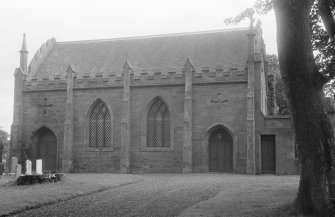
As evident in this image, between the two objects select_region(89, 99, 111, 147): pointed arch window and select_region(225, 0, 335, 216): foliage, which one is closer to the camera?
select_region(225, 0, 335, 216): foliage

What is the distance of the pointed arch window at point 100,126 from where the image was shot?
1271 inches

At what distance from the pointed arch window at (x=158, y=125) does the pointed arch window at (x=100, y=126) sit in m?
3.11

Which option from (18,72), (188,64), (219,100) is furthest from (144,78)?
(18,72)

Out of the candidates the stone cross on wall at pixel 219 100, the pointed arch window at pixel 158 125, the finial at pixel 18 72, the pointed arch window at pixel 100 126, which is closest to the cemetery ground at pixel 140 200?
the stone cross on wall at pixel 219 100

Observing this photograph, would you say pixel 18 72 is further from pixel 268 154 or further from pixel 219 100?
pixel 268 154

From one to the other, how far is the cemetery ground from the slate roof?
1414 centimetres

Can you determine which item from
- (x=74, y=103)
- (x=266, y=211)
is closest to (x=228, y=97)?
(x=74, y=103)

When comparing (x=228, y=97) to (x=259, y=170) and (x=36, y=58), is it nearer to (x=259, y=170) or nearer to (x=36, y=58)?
(x=259, y=170)

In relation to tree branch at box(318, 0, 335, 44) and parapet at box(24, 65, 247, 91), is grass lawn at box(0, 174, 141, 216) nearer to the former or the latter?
tree branch at box(318, 0, 335, 44)

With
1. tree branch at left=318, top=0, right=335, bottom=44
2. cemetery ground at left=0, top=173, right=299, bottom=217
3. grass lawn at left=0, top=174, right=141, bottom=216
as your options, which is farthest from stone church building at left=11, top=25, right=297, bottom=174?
tree branch at left=318, top=0, right=335, bottom=44

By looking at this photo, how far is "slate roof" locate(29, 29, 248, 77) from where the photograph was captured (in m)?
32.4

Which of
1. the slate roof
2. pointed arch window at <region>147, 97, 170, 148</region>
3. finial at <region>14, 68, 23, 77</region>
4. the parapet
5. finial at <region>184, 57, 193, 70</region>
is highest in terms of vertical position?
the slate roof

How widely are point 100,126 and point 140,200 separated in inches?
699

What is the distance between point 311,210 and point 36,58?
29883mm
